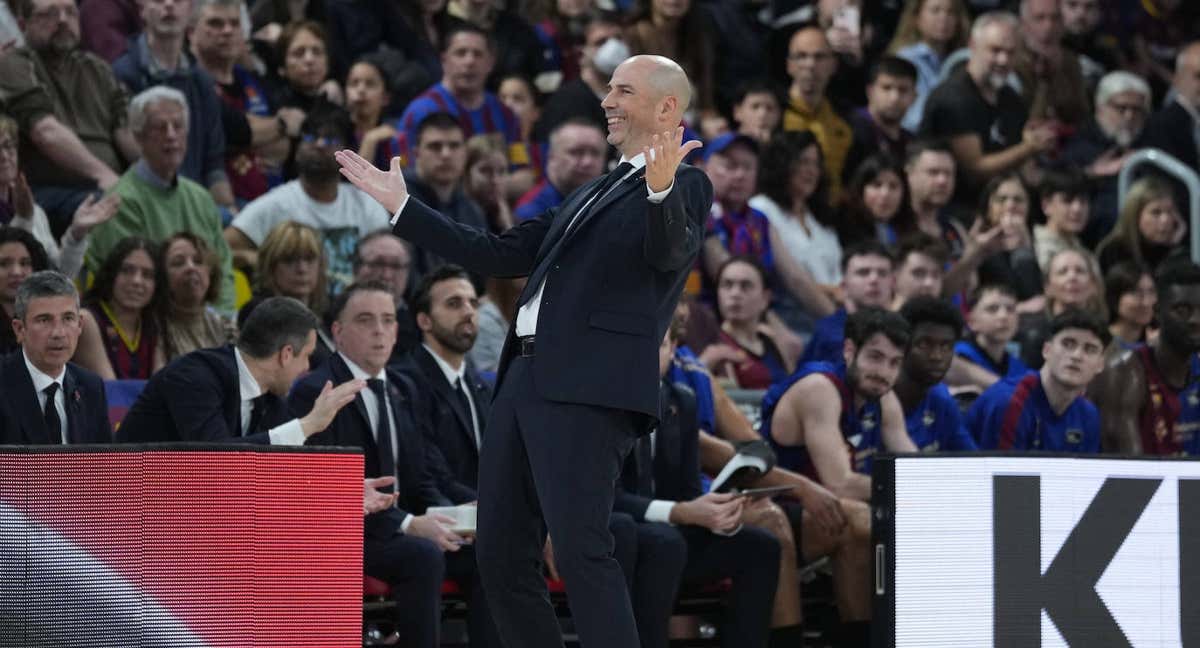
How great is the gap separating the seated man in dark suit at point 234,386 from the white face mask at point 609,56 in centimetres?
476

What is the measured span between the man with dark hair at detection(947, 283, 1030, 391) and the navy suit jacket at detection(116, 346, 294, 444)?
424 centimetres

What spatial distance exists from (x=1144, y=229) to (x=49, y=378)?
25.2 feet

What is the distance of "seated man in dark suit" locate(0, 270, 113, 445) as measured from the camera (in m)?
6.64

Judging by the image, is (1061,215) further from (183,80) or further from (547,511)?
(547,511)

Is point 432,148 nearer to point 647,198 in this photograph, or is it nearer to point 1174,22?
point 647,198

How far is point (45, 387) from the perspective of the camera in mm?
6738

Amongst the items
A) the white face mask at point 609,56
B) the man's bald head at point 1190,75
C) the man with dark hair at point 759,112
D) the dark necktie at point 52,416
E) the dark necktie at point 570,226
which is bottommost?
the dark necktie at point 52,416

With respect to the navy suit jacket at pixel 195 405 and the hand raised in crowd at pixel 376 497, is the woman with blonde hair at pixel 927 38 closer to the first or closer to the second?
the navy suit jacket at pixel 195 405

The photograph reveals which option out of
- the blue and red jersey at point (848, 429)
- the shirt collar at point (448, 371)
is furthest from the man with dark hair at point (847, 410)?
the shirt collar at point (448, 371)

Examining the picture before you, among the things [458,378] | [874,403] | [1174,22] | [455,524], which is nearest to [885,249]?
[874,403]

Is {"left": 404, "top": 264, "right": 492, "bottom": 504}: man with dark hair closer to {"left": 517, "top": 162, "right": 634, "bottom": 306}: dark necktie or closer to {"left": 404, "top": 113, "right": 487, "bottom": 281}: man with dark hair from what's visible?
{"left": 404, "top": 113, "right": 487, "bottom": 281}: man with dark hair

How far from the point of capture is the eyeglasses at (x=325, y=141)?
33.2 feet

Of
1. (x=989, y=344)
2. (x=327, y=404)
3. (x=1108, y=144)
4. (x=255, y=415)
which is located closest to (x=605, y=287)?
(x=327, y=404)

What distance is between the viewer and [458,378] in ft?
26.2
